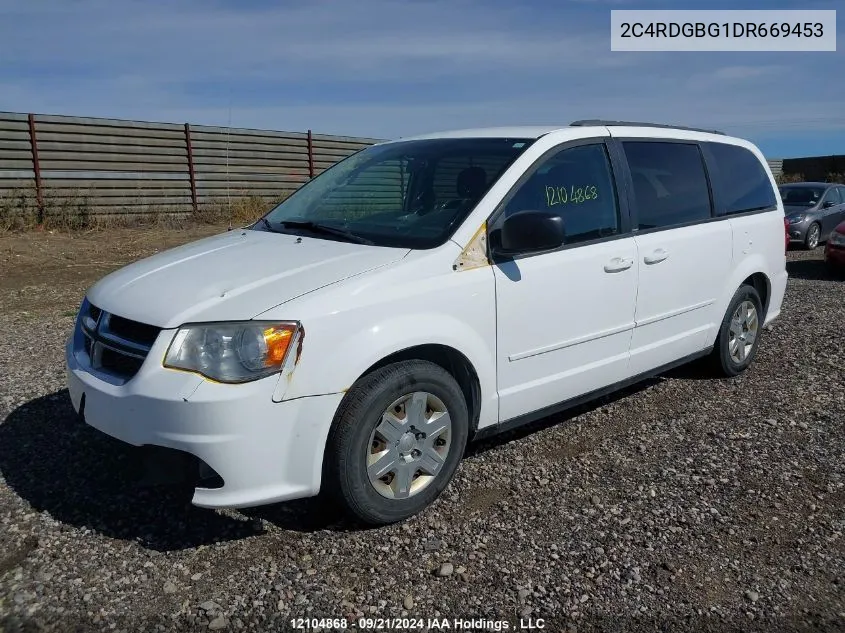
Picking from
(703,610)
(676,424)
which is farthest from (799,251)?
(703,610)

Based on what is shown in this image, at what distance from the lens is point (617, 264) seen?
4203mm

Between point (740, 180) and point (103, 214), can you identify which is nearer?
point (740, 180)

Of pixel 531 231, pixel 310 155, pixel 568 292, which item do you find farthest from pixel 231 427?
pixel 310 155

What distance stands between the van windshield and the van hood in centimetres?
20

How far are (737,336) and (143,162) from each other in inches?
499

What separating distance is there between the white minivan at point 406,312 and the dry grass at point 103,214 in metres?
10.4

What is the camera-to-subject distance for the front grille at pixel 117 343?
311 centimetres

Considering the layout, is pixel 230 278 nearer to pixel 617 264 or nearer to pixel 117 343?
pixel 117 343

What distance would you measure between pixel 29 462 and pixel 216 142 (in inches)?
518

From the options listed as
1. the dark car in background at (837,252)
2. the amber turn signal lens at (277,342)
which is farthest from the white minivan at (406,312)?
the dark car in background at (837,252)

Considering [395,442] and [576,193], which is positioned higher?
[576,193]

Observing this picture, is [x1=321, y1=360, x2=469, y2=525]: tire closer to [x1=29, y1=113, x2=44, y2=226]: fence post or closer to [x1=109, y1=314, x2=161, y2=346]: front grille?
[x1=109, y1=314, x2=161, y2=346]: front grille

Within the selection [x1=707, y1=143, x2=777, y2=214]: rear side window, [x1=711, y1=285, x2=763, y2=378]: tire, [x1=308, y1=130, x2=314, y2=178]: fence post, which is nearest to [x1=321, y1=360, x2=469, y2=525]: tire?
[x1=711, y1=285, x2=763, y2=378]: tire

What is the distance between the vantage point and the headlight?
2.92m
